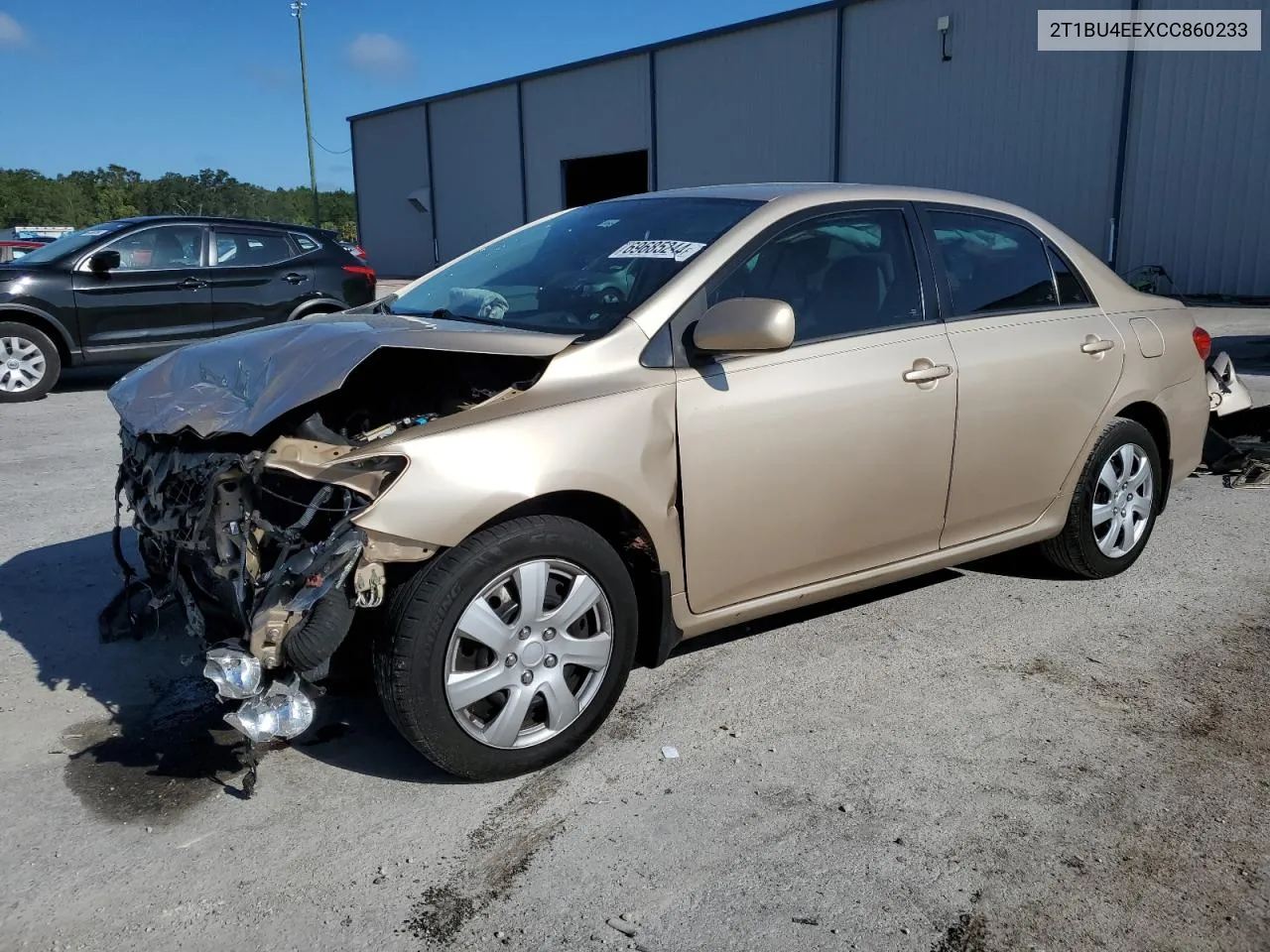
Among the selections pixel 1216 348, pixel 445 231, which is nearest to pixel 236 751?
pixel 1216 348

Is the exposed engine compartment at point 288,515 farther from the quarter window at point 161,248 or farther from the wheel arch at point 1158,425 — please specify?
the quarter window at point 161,248

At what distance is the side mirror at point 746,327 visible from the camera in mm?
3205

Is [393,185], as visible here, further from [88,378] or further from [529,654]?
[529,654]

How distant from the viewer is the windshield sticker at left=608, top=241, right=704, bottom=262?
357 cm

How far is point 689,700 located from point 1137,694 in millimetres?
1553

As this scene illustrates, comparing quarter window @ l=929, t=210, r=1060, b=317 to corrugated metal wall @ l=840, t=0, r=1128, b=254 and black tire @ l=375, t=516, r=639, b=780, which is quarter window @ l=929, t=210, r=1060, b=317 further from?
corrugated metal wall @ l=840, t=0, r=1128, b=254

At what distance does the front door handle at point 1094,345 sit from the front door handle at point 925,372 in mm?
896

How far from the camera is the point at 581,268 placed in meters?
3.87

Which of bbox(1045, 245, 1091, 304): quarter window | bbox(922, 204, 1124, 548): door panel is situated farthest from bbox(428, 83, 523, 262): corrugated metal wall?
bbox(922, 204, 1124, 548): door panel

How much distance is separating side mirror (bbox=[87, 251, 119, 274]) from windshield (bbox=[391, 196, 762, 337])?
6.69m

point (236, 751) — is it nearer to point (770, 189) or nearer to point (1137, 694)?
point (770, 189)

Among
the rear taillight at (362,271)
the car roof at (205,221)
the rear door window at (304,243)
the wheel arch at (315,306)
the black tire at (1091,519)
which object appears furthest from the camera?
the rear taillight at (362,271)

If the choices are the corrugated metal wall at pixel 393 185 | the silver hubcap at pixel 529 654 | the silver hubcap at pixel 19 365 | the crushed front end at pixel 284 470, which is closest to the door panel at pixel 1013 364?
the silver hubcap at pixel 529 654

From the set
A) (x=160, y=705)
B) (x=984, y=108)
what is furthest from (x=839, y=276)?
(x=984, y=108)
